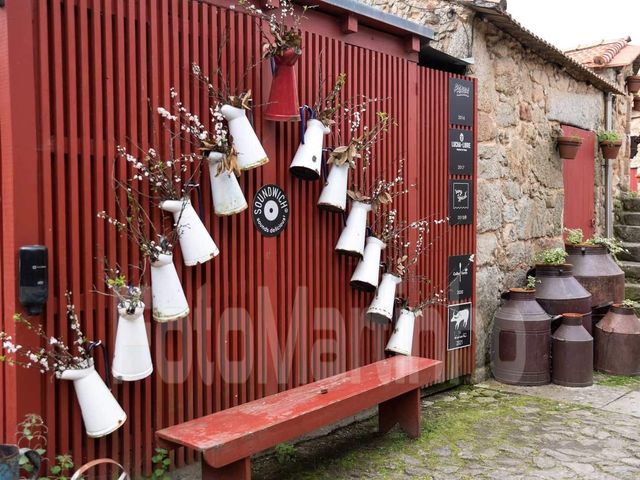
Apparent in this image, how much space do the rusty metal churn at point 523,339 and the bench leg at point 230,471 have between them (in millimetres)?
3376

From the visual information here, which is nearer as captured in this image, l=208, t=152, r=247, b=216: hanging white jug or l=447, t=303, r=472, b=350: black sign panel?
l=208, t=152, r=247, b=216: hanging white jug

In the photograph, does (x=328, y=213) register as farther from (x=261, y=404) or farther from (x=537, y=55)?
(x=537, y=55)

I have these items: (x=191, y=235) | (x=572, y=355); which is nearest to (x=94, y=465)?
(x=191, y=235)

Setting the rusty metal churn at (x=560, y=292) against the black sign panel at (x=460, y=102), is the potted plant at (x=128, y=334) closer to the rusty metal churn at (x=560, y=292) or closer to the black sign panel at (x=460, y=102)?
the black sign panel at (x=460, y=102)

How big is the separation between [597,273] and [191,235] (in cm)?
487

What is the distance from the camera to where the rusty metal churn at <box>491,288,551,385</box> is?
18.9 ft

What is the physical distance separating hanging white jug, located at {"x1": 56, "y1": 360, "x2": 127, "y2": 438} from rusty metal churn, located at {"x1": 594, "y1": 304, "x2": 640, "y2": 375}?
4.99m

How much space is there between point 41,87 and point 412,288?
326 centimetres

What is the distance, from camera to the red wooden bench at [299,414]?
307 cm

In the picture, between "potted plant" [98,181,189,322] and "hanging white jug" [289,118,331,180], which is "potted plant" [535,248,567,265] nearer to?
"hanging white jug" [289,118,331,180]

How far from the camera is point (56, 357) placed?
285 centimetres

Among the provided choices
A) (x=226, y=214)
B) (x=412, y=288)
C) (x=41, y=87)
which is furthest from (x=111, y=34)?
(x=412, y=288)

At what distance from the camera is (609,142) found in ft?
27.6

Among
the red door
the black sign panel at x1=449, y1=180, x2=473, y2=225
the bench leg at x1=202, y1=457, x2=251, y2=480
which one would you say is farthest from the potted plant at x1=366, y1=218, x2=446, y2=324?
the red door
